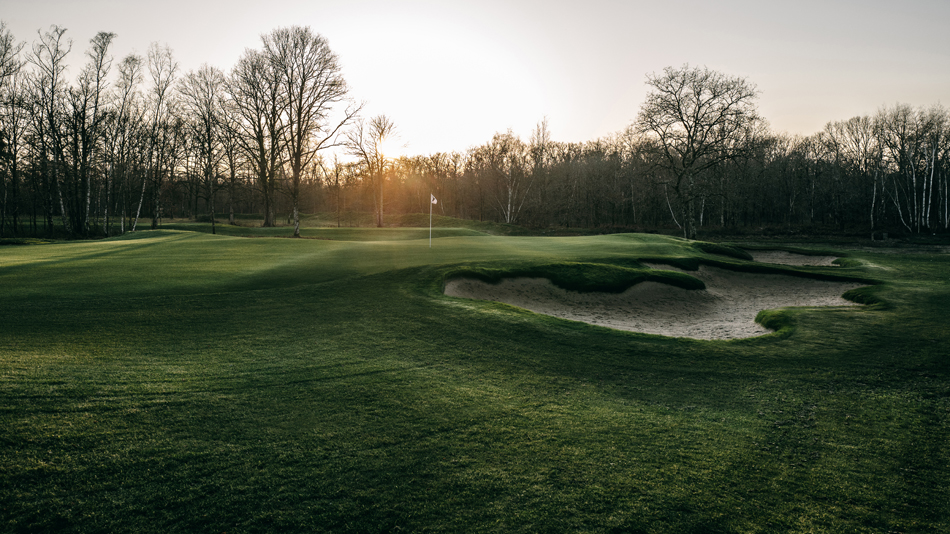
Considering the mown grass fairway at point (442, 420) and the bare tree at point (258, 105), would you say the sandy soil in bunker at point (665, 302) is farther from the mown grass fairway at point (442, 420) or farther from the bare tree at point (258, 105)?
the bare tree at point (258, 105)

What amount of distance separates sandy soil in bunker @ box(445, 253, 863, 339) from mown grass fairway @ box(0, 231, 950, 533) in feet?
7.81

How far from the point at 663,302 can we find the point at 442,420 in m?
12.5

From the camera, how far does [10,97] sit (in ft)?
130

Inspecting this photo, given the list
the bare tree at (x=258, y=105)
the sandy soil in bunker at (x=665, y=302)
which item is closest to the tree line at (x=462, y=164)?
the bare tree at (x=258, y=105)

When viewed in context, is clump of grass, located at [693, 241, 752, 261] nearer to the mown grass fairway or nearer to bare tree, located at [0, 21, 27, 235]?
the mown grass fairway

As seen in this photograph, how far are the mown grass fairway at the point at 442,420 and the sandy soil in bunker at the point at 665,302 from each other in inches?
93.7

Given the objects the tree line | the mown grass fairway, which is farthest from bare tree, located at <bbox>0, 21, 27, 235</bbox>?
the mown grass fairway

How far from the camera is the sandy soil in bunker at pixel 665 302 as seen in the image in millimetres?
13320

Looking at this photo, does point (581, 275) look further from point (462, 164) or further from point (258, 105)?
point (462, 164)

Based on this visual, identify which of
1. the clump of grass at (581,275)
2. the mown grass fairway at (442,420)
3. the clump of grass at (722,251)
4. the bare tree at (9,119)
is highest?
the bare tree at (9,119)

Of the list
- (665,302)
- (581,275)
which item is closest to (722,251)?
(665,302)

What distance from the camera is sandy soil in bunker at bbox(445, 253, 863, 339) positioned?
13320 mm

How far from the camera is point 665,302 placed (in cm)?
1594

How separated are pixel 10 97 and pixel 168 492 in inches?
2177
